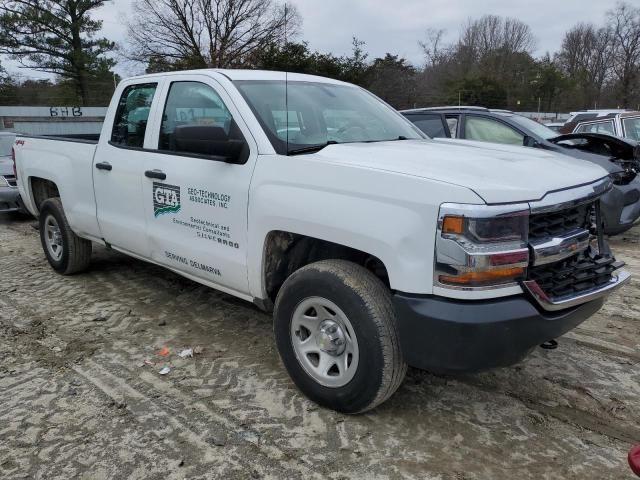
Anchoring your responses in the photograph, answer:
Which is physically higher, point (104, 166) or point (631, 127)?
point (631, 127)

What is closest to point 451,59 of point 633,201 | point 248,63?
point 248,63

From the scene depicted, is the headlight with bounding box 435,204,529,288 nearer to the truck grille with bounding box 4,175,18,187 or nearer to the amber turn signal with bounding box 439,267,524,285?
the amber turn signal with bounding box 439,267,524,285

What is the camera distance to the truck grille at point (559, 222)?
8.46ft

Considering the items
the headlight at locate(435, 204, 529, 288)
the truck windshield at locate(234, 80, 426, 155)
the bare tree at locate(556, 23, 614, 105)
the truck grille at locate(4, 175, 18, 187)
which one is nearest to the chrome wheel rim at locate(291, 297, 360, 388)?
the headlight at locate(435, 204, 529, 288)

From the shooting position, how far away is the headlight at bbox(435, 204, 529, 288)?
2.39 m

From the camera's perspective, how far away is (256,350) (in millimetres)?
3889

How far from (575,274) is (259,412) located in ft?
6.15

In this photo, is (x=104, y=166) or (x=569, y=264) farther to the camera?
(x=104, y=166)

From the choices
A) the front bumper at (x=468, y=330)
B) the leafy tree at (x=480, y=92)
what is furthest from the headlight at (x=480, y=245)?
the leafy tree at (x=480, y=92)

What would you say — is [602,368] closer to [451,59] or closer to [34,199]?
[34,199]

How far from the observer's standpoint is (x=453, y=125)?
7.80 meters

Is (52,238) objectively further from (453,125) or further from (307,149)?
(453,125)

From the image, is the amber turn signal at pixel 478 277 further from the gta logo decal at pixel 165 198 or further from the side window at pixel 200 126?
the gta logo decal at pixel 165 198

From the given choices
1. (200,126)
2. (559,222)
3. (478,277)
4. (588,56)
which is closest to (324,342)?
(478,277)
